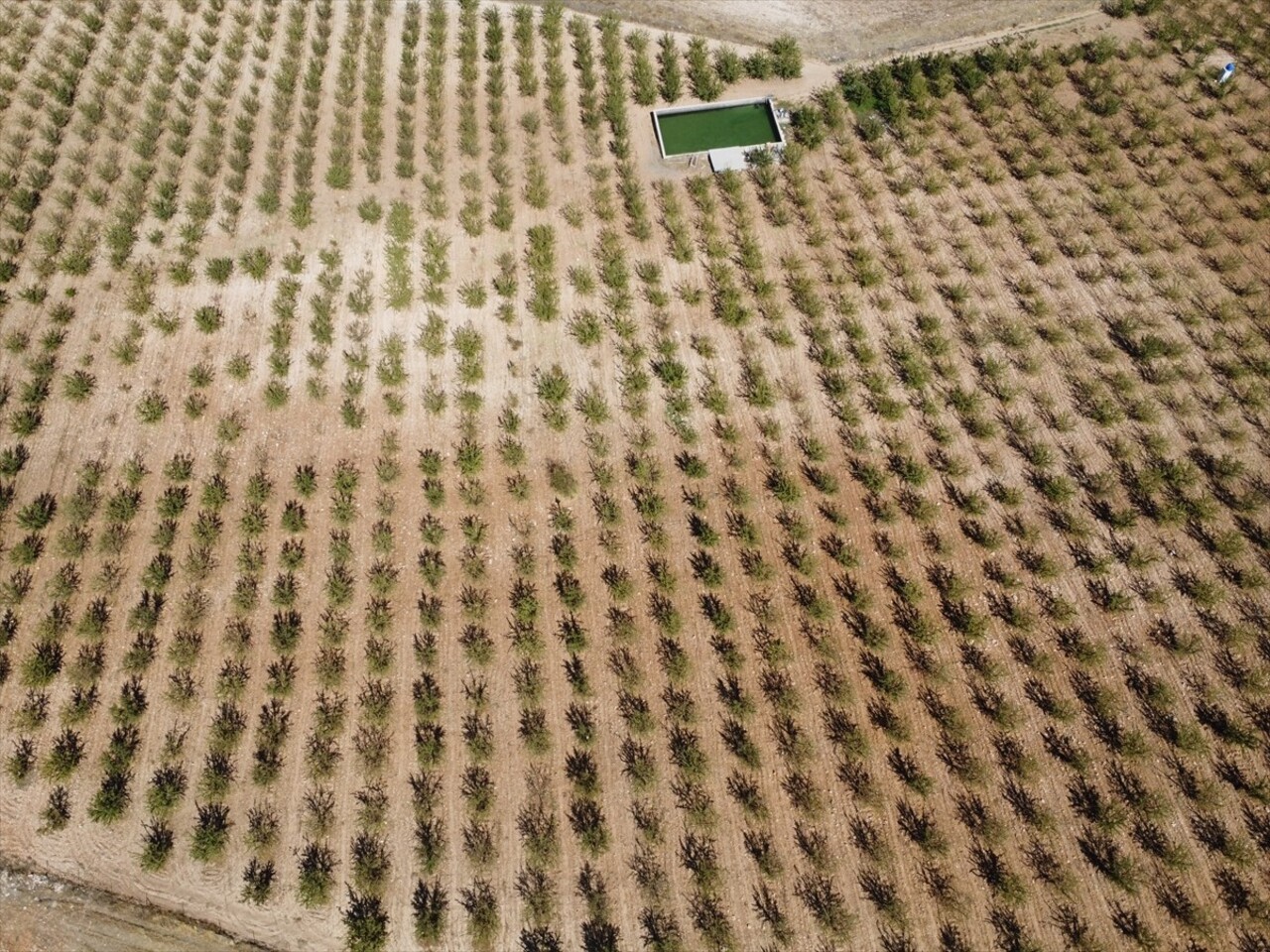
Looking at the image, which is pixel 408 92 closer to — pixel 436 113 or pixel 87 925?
pixel 436 113

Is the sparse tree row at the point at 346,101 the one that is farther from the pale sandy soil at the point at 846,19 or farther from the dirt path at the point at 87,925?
the dirt path at the point at 87,925

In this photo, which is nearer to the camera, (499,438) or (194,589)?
(194,589)

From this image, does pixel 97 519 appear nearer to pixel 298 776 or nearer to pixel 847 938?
pixel 298 776

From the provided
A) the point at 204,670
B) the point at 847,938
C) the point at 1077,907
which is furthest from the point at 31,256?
the point at 1077,907

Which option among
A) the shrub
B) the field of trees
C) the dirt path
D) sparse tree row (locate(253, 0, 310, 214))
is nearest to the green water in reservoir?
the field of trees

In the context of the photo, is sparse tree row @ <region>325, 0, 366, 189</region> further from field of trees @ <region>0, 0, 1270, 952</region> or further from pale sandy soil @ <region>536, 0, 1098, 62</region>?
pale sandy soil @ <region>536, 0, 1098, 62</region>

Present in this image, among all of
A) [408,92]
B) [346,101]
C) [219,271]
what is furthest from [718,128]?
[219,271]
